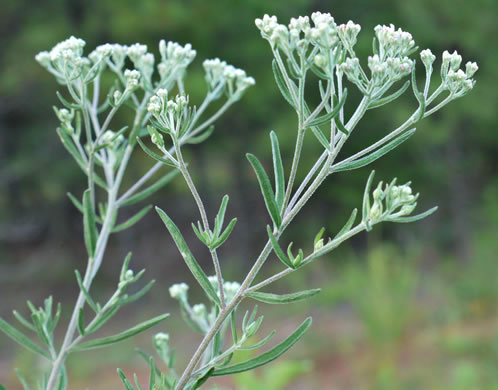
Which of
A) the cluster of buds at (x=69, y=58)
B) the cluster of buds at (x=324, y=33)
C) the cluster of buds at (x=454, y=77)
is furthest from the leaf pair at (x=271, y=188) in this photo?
the cluster of buds at (x=69, y=58)

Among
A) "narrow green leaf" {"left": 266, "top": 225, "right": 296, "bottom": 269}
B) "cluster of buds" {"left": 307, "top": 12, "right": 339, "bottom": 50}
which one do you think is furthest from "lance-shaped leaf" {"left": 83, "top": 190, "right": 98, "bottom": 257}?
"cluster of buds" {"left": 307, "top": 12, "right": 339, "bottom": 50}

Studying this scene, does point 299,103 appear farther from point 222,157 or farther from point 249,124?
point 222,157

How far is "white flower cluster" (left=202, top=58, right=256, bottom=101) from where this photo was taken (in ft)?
6.03

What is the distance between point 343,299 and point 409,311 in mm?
2289

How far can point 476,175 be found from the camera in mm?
13023

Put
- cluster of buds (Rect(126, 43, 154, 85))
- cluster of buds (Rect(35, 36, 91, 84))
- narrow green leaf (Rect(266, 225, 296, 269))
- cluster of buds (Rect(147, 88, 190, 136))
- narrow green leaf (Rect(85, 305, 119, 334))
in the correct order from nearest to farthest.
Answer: narrow green leaf (Rect(266, 225, 296, 269)) → cluster of buds (Rect(147, 88, 190, 136)) → narrow green leaf (Rect(85, 305, 119, 334)) → cluster of buds (Rect(35, 36, 91, 84)) → cluster of buds (Rect(126, 43, 154, 85))

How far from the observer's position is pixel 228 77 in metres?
1.86

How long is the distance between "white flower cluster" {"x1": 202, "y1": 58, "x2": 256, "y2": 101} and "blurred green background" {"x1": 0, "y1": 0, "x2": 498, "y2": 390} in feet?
12.5

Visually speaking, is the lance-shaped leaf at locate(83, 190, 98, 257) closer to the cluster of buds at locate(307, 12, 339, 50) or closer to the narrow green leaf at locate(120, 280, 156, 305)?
the narrow green leaf at locate(120, 280, 156, 305)

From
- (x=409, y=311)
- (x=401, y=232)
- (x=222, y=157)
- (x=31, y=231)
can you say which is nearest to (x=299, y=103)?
(x=409, y=311)

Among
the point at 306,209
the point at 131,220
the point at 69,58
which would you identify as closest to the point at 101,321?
the point at 131,220

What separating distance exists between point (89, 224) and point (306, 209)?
1179cm

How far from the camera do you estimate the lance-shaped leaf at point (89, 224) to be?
4.77 feet

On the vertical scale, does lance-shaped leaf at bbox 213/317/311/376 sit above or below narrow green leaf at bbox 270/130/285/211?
below
